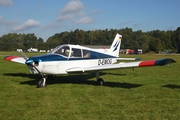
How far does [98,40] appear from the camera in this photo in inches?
5261

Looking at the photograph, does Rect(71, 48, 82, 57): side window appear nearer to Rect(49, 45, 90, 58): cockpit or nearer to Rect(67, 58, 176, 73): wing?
Rect(49, 45, 90, 58): cockpit

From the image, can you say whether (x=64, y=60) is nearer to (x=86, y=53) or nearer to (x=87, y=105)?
(x=86, y=53)

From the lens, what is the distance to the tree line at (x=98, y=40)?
108875 mm

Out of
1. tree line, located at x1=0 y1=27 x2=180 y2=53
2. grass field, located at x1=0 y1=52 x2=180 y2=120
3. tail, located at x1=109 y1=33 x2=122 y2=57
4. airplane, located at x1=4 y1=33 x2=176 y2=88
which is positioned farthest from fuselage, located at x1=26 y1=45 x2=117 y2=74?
tree line, located at x1=0 y1=27 x2=180 y2=53

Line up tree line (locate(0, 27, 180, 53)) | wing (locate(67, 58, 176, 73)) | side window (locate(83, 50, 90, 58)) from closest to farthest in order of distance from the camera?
wing (locate(67, 58, 176, 73)) → side window (locate(83, 50, 90, 58)) → tree line (locate(0, 27, 180, 53))

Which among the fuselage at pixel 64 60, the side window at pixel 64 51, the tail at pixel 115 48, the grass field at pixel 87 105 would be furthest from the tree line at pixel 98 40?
the grass field at pixel 87 105

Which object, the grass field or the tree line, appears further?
the tree line

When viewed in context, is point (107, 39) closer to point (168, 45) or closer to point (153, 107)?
point (168, 45)

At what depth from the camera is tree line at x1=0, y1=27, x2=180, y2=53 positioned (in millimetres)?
108875

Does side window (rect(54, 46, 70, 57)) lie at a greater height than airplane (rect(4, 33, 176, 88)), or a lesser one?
greater

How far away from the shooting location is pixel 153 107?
238 inches

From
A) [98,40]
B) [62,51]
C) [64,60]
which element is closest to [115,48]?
[62,51]

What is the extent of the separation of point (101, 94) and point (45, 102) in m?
2.11

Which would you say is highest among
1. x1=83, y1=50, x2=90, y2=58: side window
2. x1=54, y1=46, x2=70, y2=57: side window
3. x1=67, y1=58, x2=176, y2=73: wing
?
x1=54, y1=46, x2=70, y2=57: side window
